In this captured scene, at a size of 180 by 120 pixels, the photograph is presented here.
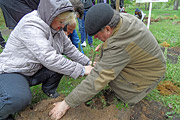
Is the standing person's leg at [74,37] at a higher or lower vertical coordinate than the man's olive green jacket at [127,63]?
lower

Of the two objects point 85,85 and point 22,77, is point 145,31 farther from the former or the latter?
point 22,77

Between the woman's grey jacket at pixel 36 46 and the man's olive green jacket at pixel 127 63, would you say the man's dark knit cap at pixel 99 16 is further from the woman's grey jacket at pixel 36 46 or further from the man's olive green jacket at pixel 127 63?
the woman's grey jacket at pixel 36 46

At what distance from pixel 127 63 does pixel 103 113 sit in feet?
2.27

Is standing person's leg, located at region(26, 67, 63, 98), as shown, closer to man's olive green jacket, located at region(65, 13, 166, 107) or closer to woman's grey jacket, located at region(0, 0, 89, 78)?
woman's grey jacket, located at region(0, 0, 89, 78)

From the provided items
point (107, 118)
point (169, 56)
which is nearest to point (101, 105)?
point (107, 118)

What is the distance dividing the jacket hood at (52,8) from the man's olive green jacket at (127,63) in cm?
57

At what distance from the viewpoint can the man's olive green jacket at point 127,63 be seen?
4.21 feet

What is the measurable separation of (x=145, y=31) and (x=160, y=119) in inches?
41.8

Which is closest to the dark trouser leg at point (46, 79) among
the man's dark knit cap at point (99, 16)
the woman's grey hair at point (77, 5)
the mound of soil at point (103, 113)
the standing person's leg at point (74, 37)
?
the mound of soil at point (103, 113)

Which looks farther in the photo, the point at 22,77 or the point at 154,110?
the point at 154,110

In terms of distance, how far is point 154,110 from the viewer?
1796 mm

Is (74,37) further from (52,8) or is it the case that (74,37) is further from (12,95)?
(12,95)

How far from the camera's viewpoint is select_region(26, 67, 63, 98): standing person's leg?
189cm

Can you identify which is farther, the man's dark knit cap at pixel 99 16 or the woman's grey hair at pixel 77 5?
the woman's grey hair at pixel 77 5
